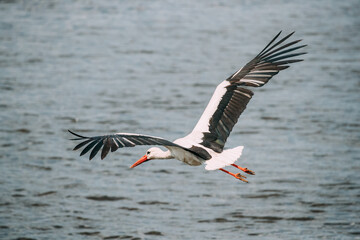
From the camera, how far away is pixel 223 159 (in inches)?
346

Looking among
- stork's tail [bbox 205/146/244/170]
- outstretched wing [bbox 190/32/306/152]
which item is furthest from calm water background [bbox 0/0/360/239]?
stork's tail [bbox 205/146/244/170]

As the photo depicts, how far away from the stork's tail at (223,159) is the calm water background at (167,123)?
2965 mm

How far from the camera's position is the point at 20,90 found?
19438 mm

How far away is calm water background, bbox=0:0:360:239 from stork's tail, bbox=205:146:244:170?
9.73 ft

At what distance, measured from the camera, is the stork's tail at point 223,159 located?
28.2 feet

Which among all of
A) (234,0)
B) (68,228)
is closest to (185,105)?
(68,228)

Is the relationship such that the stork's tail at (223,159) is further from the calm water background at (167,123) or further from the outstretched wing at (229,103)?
the calm water background at (167,123)

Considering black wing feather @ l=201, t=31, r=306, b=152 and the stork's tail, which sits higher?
black wing feather @ l=201, t=31, r=306, b=152

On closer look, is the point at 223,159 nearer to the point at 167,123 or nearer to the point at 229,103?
the point at 229,103

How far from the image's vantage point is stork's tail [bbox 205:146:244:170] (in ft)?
28.2

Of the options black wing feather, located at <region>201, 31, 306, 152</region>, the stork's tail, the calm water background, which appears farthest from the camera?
the calm water background

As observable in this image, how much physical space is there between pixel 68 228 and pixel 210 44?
1463cm

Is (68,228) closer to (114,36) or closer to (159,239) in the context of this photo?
(159,239)

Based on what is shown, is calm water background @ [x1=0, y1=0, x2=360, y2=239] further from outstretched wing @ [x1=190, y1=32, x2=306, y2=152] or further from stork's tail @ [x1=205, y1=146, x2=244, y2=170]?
stork's tail @ [x1=205, y1=146, x2=244, y2=170]
